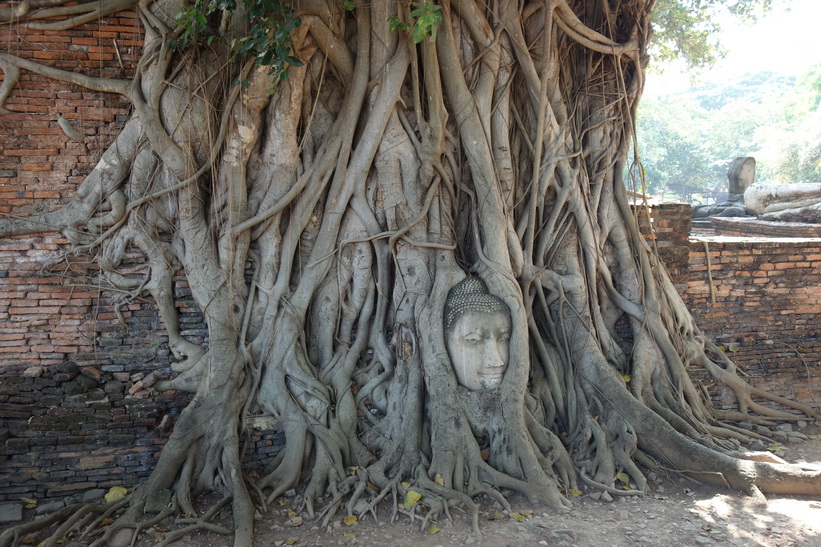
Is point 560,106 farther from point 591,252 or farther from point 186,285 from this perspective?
point 186,285

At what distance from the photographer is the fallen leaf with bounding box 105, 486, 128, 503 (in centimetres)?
378

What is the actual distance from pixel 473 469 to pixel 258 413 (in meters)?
1.53

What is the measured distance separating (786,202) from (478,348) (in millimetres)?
8080

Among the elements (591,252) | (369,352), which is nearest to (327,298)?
(369,352)

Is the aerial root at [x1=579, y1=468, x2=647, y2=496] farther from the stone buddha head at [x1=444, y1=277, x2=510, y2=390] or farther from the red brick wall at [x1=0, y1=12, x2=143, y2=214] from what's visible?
the red brick wall at [x1=0, y1=12, x2=143, y2=214]

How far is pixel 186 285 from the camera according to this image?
14.4ft

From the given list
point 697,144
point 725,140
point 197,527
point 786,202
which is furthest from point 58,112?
point 725,140

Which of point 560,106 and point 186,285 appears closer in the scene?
point 186,285

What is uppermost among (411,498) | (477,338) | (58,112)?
(58,112)

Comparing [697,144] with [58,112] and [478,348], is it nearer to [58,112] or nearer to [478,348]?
[478,348]

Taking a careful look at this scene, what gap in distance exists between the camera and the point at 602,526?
11.0ft

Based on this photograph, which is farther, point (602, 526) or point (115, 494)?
point (115, 494)

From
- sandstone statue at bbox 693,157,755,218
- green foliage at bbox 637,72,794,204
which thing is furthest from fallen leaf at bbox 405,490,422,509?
green foliage at bbox 637,72,794,204

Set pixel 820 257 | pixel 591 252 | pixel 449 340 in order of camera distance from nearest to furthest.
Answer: pixel 449 340
pixel 591 252
pixel 820 257
